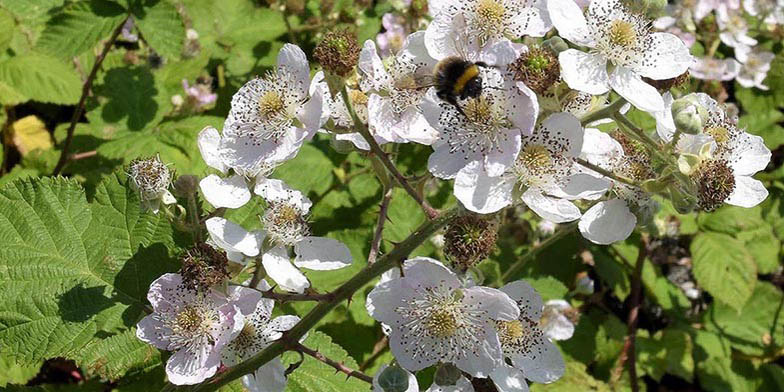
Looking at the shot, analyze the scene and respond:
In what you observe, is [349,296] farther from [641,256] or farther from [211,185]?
[641,256]

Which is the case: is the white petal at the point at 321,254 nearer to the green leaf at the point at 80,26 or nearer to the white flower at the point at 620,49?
the white flower at the point at 620,49

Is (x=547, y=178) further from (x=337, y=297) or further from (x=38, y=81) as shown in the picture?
(x=38, y=81)

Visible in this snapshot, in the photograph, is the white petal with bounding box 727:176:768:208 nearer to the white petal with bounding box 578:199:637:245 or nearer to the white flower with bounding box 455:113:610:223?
the white petal with bounding box 578:199:637:245

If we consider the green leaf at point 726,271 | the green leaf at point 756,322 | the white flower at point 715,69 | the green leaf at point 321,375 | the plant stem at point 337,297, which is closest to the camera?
the plant stem at point 337,297

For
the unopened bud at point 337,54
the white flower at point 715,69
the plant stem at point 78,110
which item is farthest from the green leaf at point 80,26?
the white flower at point 715,69

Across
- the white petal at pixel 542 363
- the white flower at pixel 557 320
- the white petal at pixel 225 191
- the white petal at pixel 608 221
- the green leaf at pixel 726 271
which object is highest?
the white petal at pixel 225 191

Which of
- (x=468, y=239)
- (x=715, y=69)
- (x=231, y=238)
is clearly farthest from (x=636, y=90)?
(x=715, y=69)
